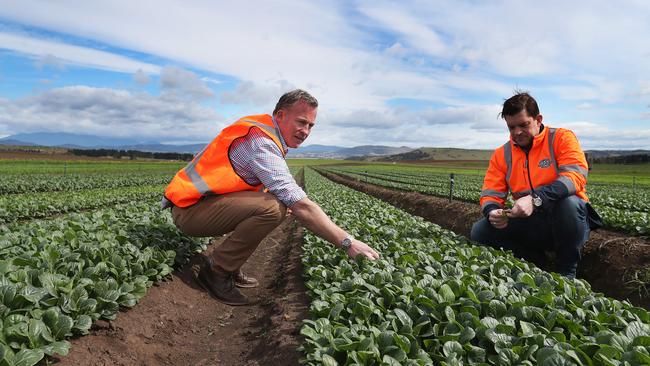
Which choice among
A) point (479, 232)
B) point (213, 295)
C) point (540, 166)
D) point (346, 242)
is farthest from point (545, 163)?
point (213, 295)

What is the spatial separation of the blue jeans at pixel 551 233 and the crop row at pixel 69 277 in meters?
4.70

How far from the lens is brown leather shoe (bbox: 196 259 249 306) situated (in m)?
5.48

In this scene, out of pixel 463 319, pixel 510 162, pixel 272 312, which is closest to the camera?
pixel 463 319

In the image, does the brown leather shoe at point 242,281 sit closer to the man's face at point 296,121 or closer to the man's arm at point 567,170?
the man's face at point 296,121

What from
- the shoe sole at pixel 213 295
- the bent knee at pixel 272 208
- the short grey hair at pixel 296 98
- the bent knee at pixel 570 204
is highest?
the short grey hair at pixel 296 98

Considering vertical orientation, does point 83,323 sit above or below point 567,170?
below

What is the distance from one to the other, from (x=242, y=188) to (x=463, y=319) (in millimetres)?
3177

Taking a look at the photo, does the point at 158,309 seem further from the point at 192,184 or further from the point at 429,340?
the point at 429,340

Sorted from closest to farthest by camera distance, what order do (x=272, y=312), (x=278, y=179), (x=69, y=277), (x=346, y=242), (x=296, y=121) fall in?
(x=69, y=277), (x=346, y=242), (x=272, y=312), (x=278, y=179), (x=296, y=121)

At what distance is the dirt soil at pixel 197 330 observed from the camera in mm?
3479

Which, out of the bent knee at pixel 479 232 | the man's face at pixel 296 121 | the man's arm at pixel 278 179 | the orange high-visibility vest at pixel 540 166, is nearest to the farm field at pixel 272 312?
the man's arm at pixel 278 179

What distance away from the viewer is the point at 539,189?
5262mm

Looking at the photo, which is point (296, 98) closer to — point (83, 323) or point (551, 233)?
point (83, 323)

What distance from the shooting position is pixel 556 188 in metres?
5.17
